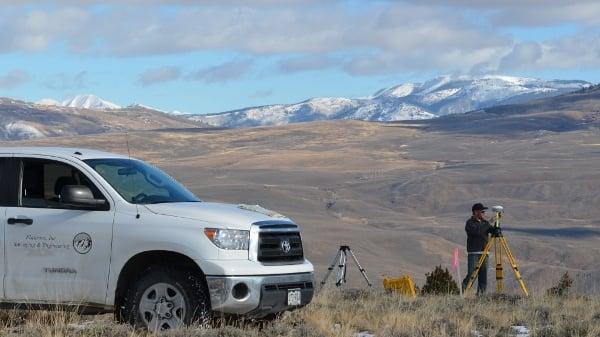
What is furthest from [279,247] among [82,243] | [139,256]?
[82,243]

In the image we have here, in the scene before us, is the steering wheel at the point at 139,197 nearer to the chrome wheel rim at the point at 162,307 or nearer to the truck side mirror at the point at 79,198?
the truck side mirror at the point at 79,198

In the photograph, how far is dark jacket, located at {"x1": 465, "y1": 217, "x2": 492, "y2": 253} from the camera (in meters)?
17.1

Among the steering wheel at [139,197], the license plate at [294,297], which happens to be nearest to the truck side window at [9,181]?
the steering wheel at [139,197]

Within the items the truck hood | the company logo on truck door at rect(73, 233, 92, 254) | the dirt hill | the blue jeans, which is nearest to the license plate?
the truck hood

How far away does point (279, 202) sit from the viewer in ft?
391

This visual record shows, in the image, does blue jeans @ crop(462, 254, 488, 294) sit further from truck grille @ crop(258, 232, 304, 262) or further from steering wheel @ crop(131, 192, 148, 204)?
steering wheel @ crop(131, 192, 148, 204)

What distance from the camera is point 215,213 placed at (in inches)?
382

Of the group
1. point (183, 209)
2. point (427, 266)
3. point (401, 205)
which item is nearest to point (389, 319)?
point (183, 209)

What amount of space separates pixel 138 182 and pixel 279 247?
4.85ft

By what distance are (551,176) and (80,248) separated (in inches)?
5236

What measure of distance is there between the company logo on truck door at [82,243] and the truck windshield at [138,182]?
1.60ft

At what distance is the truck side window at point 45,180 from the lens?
10070 millimetres

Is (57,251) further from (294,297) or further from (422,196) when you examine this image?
(422,196)

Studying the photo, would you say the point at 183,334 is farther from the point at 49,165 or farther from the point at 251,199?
the point at 251,199
